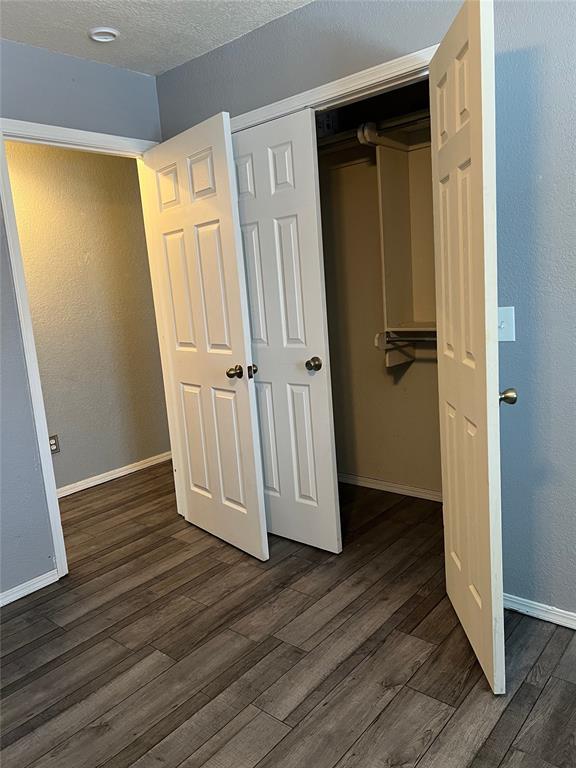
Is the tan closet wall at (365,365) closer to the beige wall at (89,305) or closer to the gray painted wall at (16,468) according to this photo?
the beige wall at (89,305)

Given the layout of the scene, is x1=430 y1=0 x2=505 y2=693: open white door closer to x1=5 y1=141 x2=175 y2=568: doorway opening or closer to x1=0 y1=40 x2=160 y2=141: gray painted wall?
x1=0 y1=40 x2=160 y2=141: gray painted wall

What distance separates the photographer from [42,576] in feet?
9.19

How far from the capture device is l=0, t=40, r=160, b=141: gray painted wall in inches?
102

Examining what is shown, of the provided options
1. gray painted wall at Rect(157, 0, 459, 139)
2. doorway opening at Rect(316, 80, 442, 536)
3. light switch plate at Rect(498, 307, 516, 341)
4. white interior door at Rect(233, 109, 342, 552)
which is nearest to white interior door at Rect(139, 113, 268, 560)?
white interior door at Rect(233, 109, 342, 552)

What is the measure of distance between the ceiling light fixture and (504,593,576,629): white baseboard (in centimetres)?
287

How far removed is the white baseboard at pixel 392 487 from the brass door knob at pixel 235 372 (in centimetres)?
144

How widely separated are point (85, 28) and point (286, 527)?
250cm

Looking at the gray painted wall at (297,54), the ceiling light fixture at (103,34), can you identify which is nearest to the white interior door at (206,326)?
the gray painted wall at (297,54)

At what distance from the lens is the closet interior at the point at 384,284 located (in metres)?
3.27

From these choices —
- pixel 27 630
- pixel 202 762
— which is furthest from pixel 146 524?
pixel 202 762

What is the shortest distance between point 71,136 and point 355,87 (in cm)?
138

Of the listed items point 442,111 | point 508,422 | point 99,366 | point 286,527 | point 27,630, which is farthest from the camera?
point 99,366

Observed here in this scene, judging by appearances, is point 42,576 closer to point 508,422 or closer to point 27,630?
point 27,630

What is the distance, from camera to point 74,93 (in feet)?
9.24
